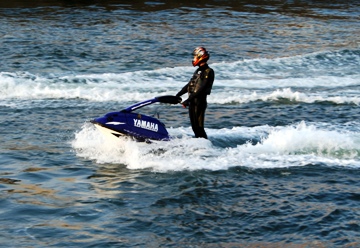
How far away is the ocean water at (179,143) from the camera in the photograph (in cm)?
1101

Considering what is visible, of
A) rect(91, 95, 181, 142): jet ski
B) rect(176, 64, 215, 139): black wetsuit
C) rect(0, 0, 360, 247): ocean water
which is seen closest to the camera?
rect(0, 0, 360, 247): ocean water

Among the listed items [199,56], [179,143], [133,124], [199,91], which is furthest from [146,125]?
[199,56]

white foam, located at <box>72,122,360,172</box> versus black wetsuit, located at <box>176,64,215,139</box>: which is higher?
black wetsuit, located at <box>176,64,215,139</box>

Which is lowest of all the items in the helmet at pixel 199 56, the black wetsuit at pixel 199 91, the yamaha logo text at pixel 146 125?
the yamaha logo text at pixel 146 125

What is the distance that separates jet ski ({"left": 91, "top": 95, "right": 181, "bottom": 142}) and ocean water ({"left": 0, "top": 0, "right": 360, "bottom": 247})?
20 cm

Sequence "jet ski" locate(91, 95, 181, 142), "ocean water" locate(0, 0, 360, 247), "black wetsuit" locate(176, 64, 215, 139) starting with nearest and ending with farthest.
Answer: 1. "ocean water" locate(0, 0, 360, 247)
2. "jet ski" locate(91, 95, 181, 142)
3. "black wetsuit" locate(176, 64, 215, 139)

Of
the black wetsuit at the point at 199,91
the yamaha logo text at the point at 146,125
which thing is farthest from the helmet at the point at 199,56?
the yamaha logo text at the point at 146,125

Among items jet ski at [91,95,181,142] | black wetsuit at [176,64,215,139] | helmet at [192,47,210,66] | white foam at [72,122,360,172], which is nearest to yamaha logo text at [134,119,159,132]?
jet ski at [91,95,181,142]

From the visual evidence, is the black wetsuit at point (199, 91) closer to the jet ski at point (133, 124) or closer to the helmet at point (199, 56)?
the helmet at point (199, 56)

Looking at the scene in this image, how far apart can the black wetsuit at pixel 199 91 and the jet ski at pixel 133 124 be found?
0.31 meters

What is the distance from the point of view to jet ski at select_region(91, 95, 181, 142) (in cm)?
1388

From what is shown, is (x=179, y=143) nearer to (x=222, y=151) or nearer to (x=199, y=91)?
(x=222, y=151)

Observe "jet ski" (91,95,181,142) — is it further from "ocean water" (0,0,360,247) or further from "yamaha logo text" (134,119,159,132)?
"ocean water" (0,0,360,247)

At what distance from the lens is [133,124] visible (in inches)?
550
